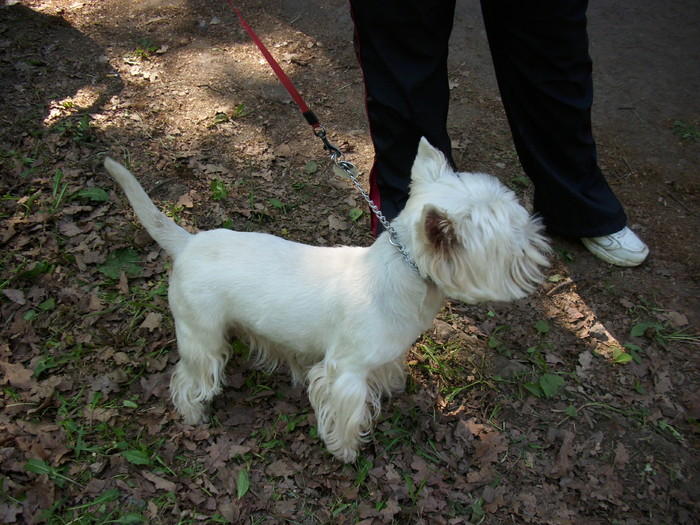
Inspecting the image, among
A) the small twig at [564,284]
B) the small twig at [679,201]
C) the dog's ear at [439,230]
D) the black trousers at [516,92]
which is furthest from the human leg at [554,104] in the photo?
the dog's ear at [439,230]

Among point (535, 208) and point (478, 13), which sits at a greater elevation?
point (478, 13)

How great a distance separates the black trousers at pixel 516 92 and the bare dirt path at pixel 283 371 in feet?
1.54

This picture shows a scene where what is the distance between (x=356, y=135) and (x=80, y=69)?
3.09 metres

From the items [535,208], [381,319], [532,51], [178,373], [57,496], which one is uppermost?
[532,51]

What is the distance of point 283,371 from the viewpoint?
3.24 metres

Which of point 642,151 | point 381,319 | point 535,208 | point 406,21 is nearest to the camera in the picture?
point 381,319

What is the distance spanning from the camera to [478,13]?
249 inches

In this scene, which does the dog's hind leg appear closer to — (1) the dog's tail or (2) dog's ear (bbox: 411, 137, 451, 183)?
(1) the dog's tail

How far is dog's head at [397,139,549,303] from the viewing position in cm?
199

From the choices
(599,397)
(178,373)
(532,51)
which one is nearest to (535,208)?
(532,51)

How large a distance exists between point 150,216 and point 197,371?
90 cm

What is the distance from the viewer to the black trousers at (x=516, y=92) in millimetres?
2920

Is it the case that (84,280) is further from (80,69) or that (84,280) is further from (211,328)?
(80,69)

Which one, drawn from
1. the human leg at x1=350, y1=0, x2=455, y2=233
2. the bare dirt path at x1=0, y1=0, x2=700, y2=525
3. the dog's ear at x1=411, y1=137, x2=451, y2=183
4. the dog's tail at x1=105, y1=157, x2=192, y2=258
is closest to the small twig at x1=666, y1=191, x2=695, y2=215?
the bare dirt path at x1=0, y1=0, x2=700, y2=525
